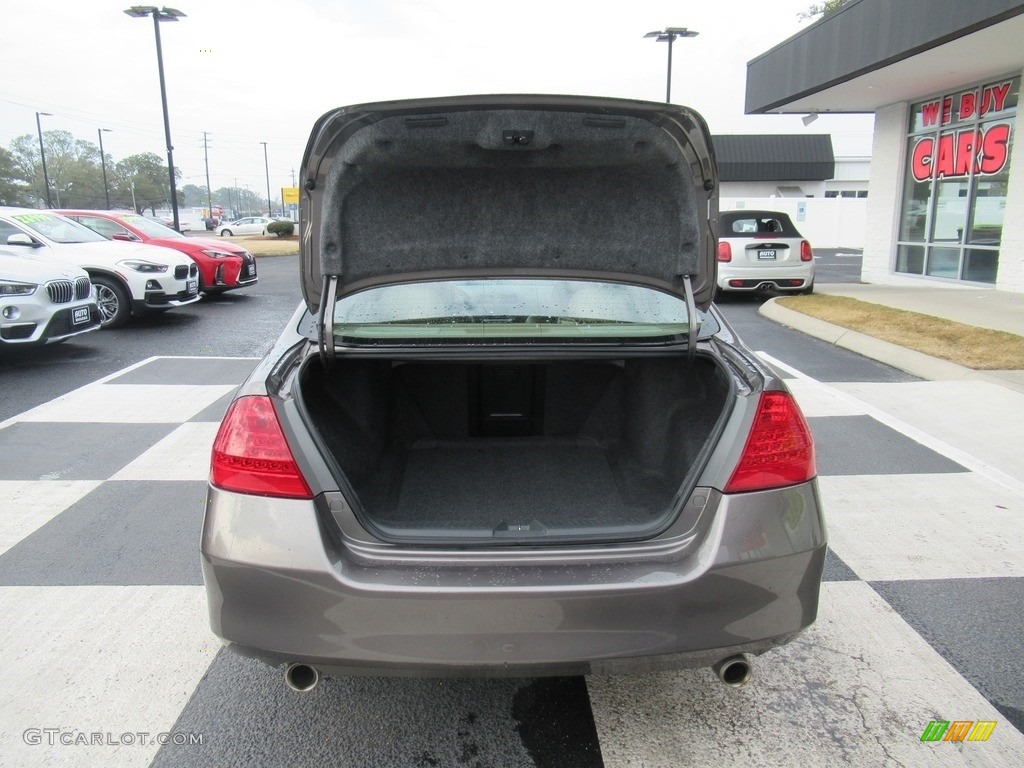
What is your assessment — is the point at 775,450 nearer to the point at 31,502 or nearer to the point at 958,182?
the point at 31,502

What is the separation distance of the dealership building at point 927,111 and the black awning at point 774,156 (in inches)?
892

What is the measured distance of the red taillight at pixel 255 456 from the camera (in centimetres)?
193

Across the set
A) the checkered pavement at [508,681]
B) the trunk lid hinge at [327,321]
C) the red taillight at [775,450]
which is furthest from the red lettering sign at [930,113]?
the trunk lid hinge at [327,321]

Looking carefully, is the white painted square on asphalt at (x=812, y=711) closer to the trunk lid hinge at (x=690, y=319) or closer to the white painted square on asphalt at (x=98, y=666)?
the trunk lid hinge at (x=690, y=319)

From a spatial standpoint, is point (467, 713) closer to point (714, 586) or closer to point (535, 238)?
point (714, 586)

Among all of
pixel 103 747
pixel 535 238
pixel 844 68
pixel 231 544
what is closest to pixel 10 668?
pixel 103 747

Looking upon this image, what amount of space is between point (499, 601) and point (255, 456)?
746 mm

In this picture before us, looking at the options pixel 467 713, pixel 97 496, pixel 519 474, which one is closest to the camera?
pixel 467 713

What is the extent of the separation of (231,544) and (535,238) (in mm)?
1499

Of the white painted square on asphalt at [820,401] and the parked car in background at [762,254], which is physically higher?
the parked car in background at [762,254]

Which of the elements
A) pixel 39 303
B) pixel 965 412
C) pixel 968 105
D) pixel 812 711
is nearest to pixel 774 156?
pixel 968 105

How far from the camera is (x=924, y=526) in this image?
3.63m

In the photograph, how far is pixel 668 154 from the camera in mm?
2447

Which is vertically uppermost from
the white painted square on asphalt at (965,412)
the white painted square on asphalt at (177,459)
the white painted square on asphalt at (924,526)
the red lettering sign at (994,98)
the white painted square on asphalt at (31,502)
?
the red lettering sign at (994,98)
